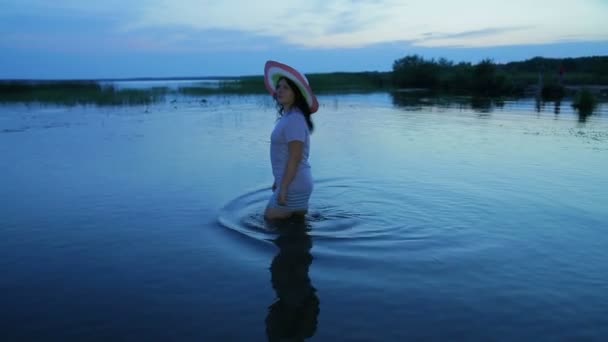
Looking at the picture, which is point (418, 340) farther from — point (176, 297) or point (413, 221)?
point (413, 221)

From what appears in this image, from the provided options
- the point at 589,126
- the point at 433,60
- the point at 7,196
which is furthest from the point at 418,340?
the point at 433,60

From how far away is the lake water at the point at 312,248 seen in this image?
405cm

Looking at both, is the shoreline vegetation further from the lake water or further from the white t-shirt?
the white t-shirt

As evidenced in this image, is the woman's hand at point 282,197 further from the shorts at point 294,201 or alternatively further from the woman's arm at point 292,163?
the shorts at point 294,201

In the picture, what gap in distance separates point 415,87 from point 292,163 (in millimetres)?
55895

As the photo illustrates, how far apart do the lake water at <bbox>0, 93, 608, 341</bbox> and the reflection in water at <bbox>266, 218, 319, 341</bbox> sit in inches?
0.8

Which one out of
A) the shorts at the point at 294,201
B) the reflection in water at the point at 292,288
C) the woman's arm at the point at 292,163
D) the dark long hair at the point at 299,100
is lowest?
the reflection in water at the point at 292,288

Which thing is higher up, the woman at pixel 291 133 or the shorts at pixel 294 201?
the woman at pixel 291 133

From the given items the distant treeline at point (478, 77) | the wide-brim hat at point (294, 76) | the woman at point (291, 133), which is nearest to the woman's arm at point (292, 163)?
the woman at point (291, 133)

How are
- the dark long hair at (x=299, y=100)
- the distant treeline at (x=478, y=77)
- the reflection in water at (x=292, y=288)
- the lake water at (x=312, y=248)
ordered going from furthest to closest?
the distant treeline at (x=478, y=77), the dark long hair at (x=299, y=100), the lake water at (x=312, y=248), the reflection in water at (x=292, y=288)

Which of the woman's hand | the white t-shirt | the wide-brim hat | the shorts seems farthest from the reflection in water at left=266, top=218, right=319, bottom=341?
the wide-brim hat

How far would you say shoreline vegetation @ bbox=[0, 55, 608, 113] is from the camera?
29.9 metres

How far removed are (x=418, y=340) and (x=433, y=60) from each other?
62039mm

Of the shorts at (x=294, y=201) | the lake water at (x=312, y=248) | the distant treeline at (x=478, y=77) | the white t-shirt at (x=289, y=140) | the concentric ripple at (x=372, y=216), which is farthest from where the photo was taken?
the distant treeline at (x=478, y=77)
